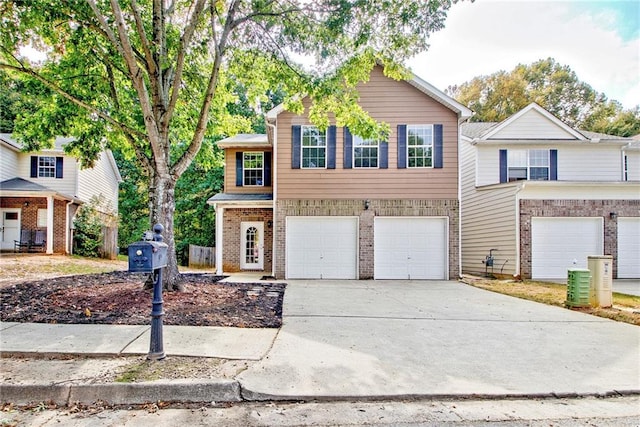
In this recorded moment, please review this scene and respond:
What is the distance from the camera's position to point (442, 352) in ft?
16.1

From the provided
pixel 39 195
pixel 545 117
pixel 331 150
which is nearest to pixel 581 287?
pixel 331 150

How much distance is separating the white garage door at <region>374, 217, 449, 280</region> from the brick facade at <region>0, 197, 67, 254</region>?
15.7 meters

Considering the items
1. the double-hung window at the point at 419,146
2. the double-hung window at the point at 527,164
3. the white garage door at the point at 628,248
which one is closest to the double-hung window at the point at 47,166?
the double-hung window at the point at 419,146

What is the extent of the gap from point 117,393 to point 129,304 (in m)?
3.69

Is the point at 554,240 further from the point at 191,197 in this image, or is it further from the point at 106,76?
the point at 191,197

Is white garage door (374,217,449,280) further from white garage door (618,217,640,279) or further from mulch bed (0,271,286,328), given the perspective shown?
white garage door (618,217,640,279)

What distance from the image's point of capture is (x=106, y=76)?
1047 cm

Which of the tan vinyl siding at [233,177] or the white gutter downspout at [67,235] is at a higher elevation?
the tan vinyl siding at [233,177]

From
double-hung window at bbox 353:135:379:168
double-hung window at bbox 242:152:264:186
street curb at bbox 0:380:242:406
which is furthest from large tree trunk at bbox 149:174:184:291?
double-hung window at bbox 242:152:264:186

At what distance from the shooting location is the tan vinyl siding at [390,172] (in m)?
13.0

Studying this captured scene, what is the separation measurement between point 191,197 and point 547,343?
21515 millimetres

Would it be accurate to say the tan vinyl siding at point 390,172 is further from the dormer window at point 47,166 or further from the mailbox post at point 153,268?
the dormer window at point 47,166

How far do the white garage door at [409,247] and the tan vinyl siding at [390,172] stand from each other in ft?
2.97

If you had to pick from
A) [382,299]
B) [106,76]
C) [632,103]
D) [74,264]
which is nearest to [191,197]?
[74,264]
